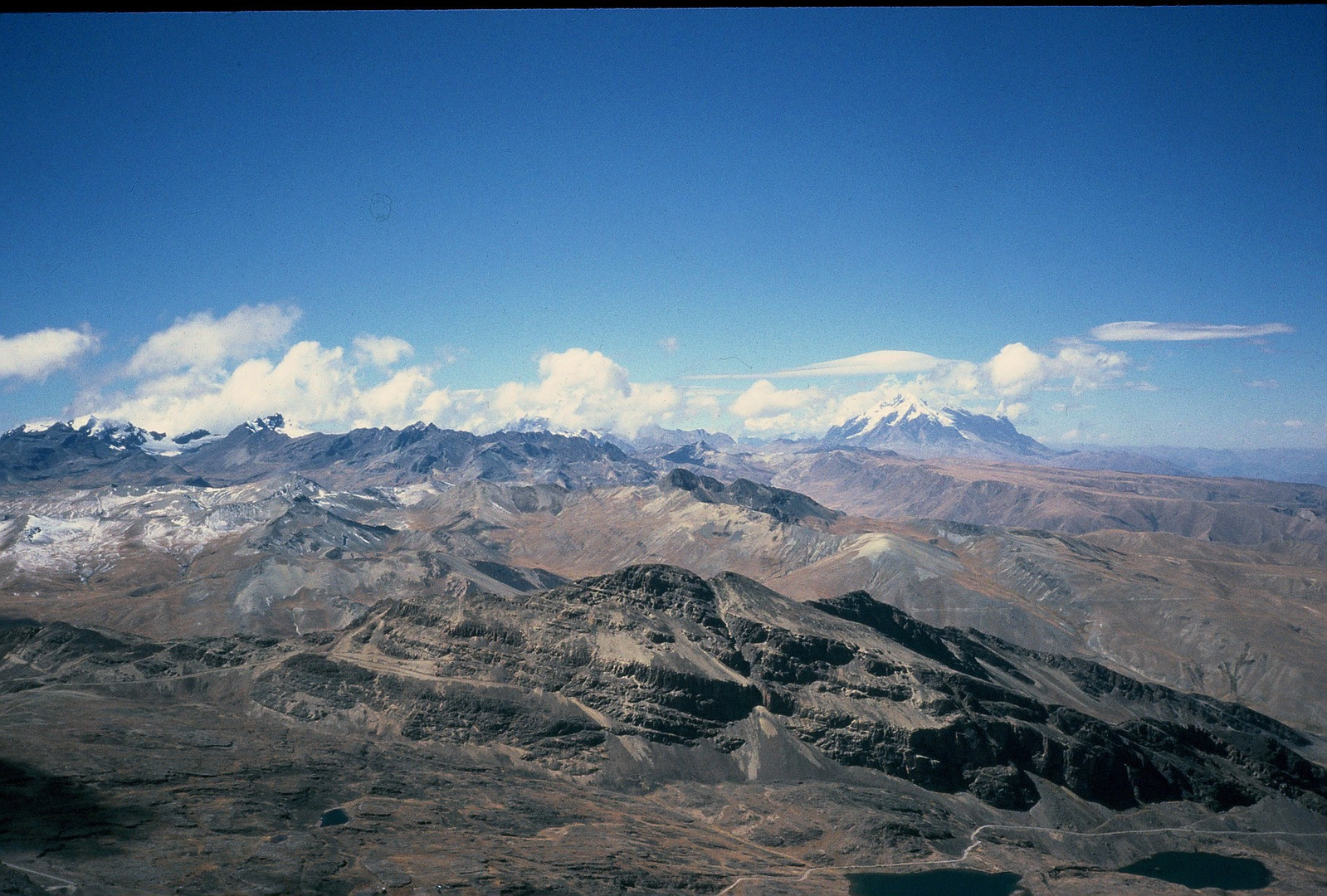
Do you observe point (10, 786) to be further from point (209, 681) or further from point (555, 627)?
point (555, 627)

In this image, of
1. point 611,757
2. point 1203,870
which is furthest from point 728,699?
→ point 1203,870

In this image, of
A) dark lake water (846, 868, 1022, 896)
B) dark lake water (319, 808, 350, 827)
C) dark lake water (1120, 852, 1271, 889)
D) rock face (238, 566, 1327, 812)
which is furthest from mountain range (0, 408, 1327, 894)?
dark lake water (1120, 852, 1271, 889)

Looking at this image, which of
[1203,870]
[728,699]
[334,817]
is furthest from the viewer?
[728,699]

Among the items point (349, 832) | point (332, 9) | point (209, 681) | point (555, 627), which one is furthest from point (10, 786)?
point (332, 9)

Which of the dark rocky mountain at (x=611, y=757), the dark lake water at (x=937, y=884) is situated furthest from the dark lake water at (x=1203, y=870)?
the dark lake water at (x=937, y=884)

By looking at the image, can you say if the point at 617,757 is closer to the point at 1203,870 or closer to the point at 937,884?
the point at 937,884

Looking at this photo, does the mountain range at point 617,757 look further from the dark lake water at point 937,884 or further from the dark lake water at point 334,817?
the dark lake water at point 937,884
